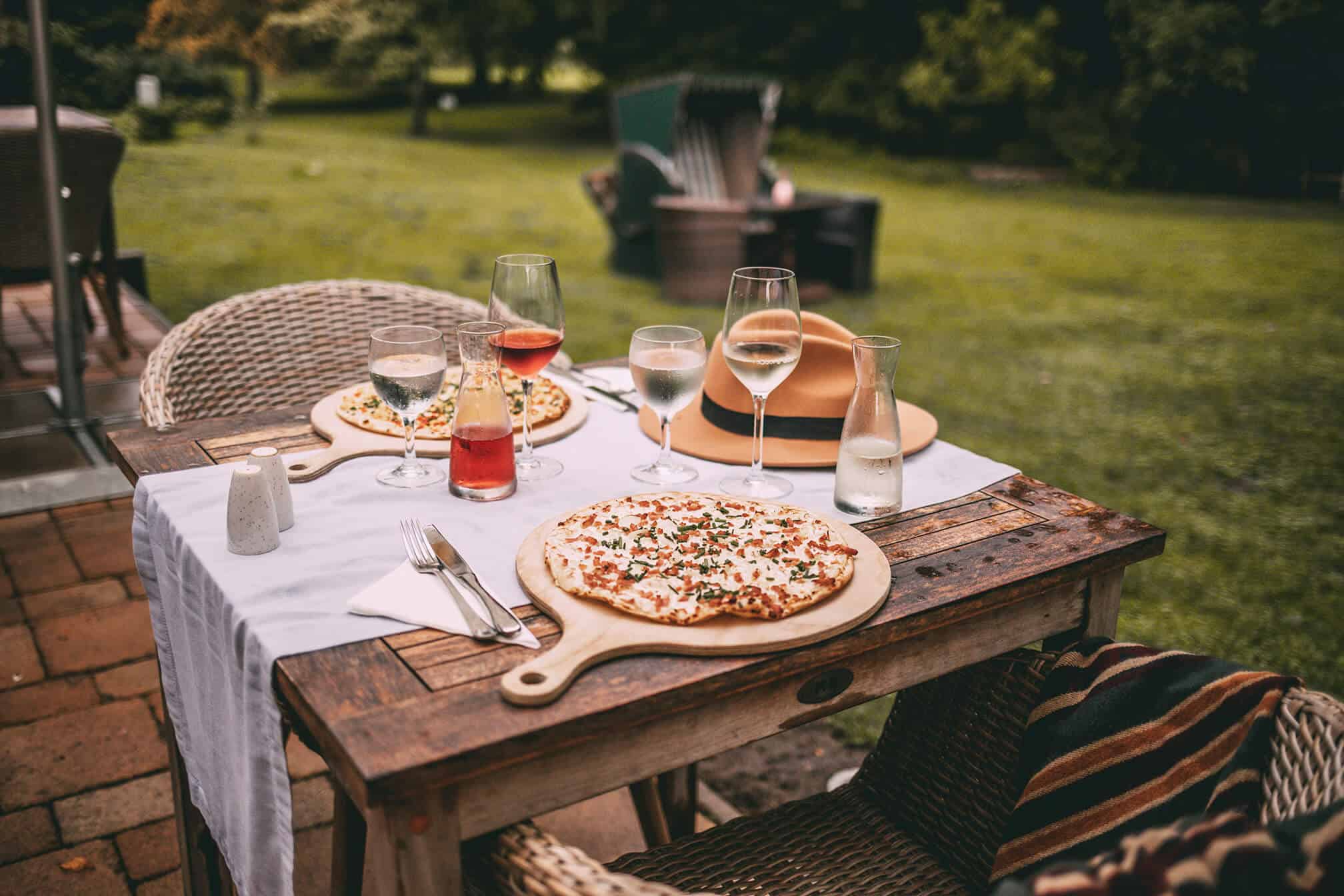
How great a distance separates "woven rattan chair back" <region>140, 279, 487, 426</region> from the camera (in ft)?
6.07

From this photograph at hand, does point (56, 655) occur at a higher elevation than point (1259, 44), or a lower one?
lower

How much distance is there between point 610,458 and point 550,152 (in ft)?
44.7

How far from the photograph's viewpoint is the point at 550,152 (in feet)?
47.3

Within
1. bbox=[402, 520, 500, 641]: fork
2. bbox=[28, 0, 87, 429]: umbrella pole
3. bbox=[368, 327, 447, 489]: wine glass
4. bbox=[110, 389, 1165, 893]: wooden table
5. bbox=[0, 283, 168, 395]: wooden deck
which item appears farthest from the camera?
bbox=[0, 283, 168, 395]: wooden deck

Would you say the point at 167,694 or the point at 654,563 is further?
the point at 167,694

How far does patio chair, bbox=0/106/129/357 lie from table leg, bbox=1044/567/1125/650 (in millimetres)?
3313

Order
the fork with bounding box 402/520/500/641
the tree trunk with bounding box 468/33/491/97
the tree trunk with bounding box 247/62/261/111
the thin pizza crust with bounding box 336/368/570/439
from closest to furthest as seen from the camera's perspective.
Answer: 1. the fork with bounding box 402/520/500/641
2. the thin pizza crust with bounding box 336/368/570/439
3. the tree trunk with bounding box 247/62/261/111
4. the tree trunk with bounding box 468/33/491/97

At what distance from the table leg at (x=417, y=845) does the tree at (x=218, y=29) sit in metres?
4.71

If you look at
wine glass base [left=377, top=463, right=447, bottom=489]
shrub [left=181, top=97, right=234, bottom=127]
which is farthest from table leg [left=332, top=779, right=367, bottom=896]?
shrub [left=181, top=97, right=234, bottom=127]

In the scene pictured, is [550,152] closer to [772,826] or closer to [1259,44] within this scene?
[1259,44]

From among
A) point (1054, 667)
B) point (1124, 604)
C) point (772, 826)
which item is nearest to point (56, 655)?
point (772, 826)

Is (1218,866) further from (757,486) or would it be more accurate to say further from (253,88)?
(253,88)

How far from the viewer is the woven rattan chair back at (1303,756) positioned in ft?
3.00

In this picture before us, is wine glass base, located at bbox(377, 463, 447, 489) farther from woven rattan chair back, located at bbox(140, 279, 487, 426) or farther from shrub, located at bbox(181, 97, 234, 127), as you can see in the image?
shrub, located at bbox(181, 97, 234, 127)
